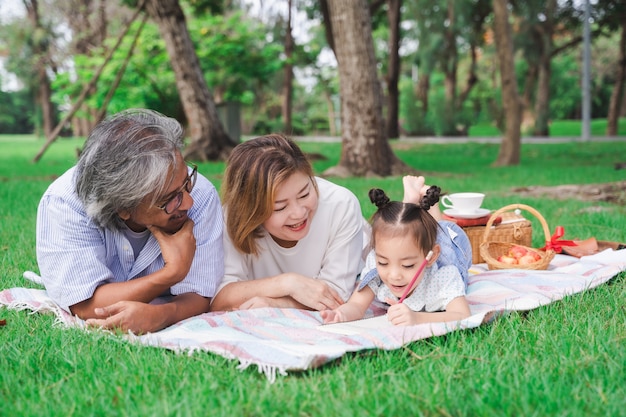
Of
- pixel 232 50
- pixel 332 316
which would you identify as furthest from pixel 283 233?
pixel 232 50

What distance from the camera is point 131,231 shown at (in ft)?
10.3

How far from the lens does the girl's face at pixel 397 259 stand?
3.04 m

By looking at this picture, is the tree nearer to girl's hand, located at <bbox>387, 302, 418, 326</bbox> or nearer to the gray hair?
girl's hand, located at <bbox>387, 302, 418, 326</bbox>

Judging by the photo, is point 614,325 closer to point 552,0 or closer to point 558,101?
point 552,0

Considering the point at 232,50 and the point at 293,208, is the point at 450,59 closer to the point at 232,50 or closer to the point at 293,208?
the point at 232,50

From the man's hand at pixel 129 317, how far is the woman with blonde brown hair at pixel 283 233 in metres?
0.50

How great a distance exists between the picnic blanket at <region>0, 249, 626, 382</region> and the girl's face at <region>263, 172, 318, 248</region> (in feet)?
1.26

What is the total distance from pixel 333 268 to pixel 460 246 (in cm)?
80

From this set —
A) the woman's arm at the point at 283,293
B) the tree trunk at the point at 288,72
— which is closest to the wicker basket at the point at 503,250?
the woman's arm at the point at 283,293

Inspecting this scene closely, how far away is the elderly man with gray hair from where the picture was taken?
279 cm

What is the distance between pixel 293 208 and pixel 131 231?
740mm

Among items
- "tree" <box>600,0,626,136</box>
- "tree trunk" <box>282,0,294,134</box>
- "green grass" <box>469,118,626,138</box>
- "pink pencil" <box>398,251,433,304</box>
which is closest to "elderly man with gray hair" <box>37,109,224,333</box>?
"pink pencil" <box>398,251,433,304</box>

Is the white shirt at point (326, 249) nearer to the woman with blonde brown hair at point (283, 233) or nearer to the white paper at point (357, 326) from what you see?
the woman with blonde brown hair at point (283, 233)

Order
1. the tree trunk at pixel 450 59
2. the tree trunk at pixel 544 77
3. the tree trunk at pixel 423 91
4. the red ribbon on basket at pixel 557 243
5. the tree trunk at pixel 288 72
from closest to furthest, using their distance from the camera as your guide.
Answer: the red ribbon on basket at pixel 557 243
the tree trunk at pixel 288 72
the tree trunk at pixel 544 77
the tree trunk at pixel 450 59
the tree trunk at pixel 423 91
